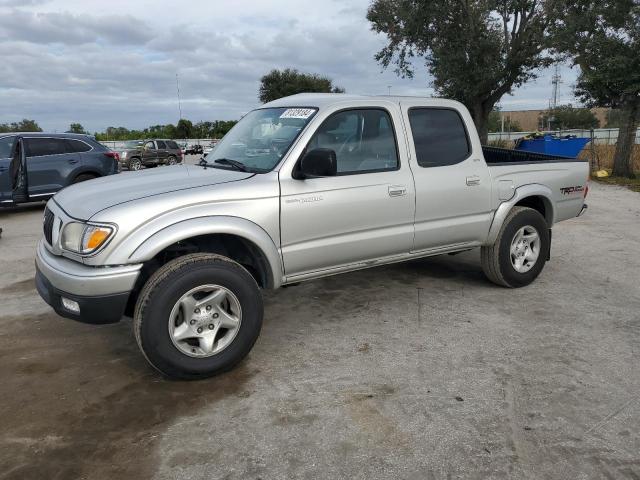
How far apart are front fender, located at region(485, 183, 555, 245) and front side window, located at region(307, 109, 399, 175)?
1.28 m

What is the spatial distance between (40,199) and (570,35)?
1459cm

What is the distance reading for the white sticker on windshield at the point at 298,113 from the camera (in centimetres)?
417

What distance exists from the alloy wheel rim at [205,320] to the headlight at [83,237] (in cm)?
59

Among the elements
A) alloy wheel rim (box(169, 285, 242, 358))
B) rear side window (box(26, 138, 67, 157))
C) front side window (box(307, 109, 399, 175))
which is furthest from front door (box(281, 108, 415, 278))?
rear side window (box(26, 138, 67, 157))

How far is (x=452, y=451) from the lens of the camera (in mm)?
2742

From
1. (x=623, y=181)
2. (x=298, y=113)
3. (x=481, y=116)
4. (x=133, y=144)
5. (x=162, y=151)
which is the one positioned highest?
(x=481, y=116)

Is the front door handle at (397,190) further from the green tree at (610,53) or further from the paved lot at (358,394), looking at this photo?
the green tree at (610,53)

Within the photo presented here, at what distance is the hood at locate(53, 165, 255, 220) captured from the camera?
136 inches

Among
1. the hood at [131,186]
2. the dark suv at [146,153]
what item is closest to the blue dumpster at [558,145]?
the hood at [131,186]

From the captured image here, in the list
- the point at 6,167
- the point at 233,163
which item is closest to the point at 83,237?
the point at 233,163

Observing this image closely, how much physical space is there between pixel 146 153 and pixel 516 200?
23986 millimetres

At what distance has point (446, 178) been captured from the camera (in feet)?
15.3

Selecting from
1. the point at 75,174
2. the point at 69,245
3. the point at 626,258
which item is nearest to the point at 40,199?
the point at 75,174

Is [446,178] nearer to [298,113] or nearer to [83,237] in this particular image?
[298,113]
